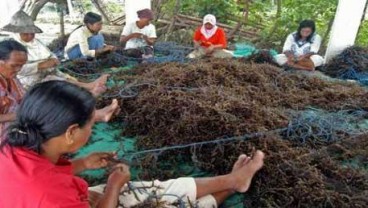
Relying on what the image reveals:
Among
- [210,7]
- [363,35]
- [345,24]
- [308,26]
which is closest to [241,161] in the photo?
[308,26]

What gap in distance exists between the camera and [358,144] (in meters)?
2.83

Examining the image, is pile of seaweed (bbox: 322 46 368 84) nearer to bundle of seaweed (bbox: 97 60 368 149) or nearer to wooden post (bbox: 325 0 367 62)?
wooden post (bbox: 325 0 367 62)

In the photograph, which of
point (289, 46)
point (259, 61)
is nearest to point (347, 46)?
point (289, 46)

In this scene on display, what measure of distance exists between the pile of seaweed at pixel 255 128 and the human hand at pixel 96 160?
1.71 ft

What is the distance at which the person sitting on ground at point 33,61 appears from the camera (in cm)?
356

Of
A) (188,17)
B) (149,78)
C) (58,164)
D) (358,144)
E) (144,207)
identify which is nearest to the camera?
(58,164)

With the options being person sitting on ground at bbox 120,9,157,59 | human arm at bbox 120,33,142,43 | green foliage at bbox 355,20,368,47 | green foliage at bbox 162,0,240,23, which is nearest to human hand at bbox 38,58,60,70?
person sitting on ground at bbox 120,9,157,59

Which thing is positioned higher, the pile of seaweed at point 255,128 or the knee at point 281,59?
the knee at point 281,59

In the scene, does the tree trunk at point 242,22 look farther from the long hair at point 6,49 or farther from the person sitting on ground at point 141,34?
the long hair at point 6,49

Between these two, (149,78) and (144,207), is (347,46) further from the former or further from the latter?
(144,207)

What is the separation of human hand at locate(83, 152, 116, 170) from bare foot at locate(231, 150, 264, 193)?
2.42ft

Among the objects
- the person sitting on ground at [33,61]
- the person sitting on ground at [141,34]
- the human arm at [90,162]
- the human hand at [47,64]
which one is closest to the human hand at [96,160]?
the human arm at [90,162]

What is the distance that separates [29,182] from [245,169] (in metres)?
1.35

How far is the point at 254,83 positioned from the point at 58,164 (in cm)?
275
